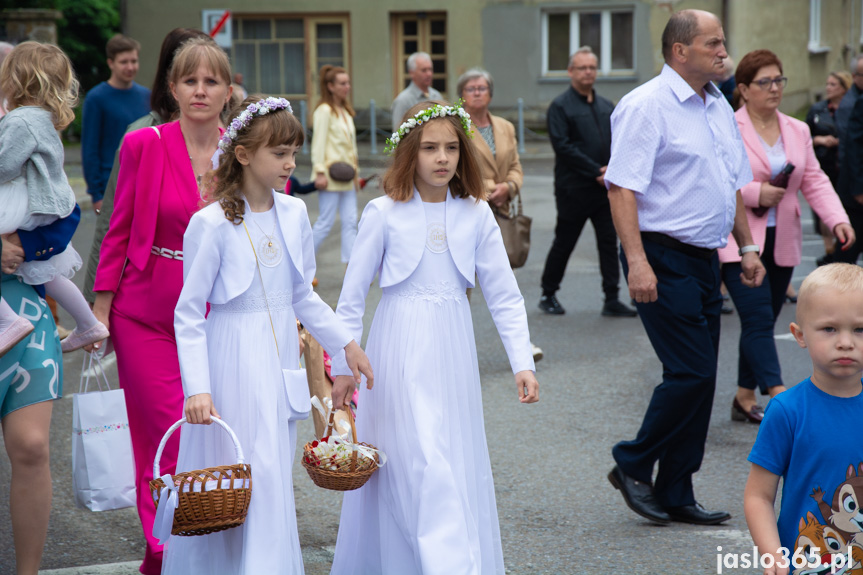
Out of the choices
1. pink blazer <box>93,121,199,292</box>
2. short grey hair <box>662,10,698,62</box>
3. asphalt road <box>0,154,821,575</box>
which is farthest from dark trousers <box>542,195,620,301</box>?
pink blazer <box>93,121,199,292</box>

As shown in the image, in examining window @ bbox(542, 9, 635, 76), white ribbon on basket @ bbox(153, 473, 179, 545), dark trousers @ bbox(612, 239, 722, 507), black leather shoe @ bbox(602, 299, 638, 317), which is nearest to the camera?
white ribbon on basket @ bbox(153, 473, 179, 545)

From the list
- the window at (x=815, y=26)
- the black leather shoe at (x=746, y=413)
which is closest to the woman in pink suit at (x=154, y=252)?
the black leather shoe at (x=746, y=413)

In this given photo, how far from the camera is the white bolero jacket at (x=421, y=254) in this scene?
3883 millimetres

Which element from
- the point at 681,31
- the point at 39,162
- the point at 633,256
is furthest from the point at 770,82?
the point at 39,162

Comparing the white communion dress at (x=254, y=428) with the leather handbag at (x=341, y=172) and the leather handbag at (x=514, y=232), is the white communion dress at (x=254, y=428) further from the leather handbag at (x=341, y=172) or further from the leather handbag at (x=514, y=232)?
the leather handbag at (x=341, y=172)

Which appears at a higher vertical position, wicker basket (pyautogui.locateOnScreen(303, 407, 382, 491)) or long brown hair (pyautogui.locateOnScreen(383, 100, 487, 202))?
long brown hair (pyautogui.locateOnScreen(383, 100, 487, 202))

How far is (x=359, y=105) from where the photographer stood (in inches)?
1126

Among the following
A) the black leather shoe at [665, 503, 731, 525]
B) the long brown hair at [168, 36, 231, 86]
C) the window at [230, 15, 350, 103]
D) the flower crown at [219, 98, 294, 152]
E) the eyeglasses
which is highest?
the window at [230, 15, 350, 103]

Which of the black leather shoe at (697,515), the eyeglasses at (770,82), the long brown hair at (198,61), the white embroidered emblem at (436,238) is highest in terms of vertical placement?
the long brown hair at (198,61)

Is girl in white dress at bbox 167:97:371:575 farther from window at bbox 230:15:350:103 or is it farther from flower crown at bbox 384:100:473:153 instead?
window at bbox 230:15:350:103

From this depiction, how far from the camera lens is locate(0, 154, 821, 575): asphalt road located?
175 inches

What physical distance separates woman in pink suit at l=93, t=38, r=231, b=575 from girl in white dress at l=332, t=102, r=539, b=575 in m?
0.68

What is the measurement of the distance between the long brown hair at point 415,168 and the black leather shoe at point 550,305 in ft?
18.2

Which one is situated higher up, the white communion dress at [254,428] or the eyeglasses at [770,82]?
the eyeglasses at [770,82]
